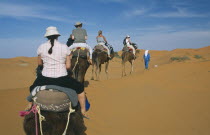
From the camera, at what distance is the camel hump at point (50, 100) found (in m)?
3.76

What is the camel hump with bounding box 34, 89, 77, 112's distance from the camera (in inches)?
148

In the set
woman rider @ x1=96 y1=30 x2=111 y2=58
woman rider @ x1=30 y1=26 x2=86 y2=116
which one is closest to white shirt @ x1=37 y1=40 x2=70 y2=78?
woman rider @ x1=30 y1=26 x2=86 y2=116

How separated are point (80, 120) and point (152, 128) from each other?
3.51 meters

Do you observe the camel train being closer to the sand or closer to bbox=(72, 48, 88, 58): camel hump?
the sand

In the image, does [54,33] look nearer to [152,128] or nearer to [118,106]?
[152,128]

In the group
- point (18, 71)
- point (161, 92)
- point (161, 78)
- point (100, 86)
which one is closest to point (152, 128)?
point (161, 92)

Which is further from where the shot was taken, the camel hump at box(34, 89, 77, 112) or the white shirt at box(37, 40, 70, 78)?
the white shirt at box(37, 40, 70, 78)

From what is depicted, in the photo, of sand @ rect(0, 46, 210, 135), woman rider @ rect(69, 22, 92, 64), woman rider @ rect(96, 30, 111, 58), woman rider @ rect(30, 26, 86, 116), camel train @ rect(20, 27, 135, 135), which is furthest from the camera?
woman rider @ rect(96, 30, 111, 58)

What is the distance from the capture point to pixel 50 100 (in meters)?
3.75

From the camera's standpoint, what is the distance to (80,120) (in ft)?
14.1

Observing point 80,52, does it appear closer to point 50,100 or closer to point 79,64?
point 79,64

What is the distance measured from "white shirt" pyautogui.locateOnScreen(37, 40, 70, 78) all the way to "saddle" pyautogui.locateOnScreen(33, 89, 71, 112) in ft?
1.13

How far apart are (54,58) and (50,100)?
0.73m

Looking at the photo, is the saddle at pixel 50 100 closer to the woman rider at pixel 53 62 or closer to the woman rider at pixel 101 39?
the woman rider at pixel 53 62
